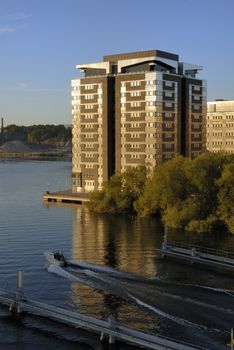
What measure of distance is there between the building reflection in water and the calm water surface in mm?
74

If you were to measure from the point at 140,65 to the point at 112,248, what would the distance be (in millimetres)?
56071

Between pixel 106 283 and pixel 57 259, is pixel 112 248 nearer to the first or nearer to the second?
pixel 57 259

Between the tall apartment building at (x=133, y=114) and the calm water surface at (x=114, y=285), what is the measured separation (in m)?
30.6

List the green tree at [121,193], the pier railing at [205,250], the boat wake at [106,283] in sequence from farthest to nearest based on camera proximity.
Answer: the green tree at [121,193] < the pier railing at [205,250] < the boat wake at [106,283]

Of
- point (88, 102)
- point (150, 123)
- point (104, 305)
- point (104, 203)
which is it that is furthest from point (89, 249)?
point (88, 102)

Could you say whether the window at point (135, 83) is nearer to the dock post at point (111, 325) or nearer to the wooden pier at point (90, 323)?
the wooden pier at point (90, 323)

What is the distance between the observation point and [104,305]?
43.4 m

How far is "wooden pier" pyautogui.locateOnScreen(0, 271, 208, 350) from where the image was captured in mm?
34000

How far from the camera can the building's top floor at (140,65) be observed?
111312 mm

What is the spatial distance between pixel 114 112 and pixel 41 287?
71937 millimetres

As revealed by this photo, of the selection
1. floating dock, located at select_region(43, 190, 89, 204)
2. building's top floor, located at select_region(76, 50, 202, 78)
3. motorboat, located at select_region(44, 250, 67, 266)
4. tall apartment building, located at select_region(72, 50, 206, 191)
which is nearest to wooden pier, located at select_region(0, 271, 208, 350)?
motorboat, located at select_region(44, 250, 67, 266)

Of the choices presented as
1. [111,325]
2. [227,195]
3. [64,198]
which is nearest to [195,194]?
[227,195]

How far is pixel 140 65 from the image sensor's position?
112625 millimetres

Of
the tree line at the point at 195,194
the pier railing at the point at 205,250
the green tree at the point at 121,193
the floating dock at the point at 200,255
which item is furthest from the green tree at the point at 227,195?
the green tree at the point at 121,193
